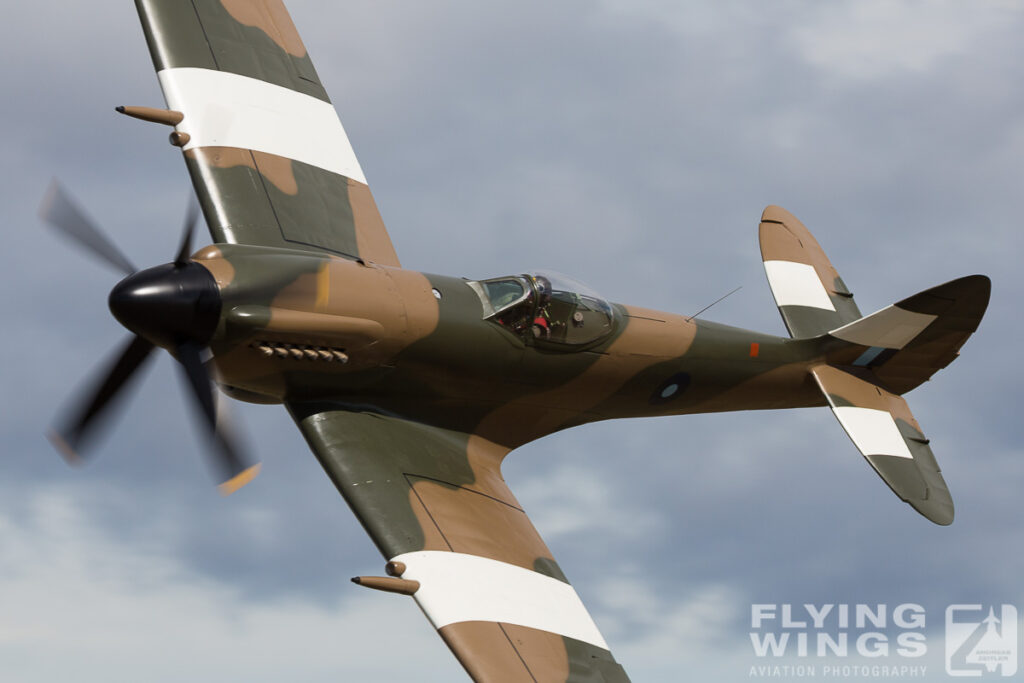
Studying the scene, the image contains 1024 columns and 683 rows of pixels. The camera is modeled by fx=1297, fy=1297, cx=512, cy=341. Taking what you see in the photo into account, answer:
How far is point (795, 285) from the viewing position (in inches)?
735

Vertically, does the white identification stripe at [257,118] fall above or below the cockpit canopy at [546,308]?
above

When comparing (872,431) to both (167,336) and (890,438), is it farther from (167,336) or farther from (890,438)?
(167,336)

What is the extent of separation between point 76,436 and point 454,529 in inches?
163

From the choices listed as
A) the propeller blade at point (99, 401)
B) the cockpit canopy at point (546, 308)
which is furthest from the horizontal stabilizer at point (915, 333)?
the propeller blade at point (99, 401)

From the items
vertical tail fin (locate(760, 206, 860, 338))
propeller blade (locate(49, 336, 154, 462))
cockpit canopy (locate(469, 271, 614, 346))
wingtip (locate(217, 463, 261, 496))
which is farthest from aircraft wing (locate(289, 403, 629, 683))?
vertical tail fin (locate(760, 206, 860, 338))

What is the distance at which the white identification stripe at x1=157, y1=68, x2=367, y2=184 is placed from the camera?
16.5 meters

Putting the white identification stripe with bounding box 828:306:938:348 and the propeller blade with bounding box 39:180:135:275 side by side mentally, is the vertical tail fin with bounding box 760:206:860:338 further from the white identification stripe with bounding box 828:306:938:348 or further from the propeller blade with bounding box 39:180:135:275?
the propeller blade with bounding box 39:180:135:275

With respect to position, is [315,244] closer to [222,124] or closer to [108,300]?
[222,124]

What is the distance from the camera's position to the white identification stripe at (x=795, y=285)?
18516 millimetres

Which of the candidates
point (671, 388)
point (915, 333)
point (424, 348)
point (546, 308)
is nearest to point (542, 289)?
point (546, 308)

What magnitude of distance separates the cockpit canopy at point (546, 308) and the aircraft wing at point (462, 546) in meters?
1.57

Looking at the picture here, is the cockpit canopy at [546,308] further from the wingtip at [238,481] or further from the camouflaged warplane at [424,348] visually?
the wingtip at [238,481]

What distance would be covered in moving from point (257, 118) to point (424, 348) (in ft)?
15.0

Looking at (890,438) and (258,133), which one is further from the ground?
(258,133)
